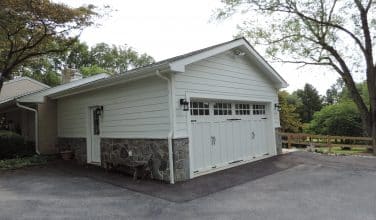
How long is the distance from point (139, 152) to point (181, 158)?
4.68 feet

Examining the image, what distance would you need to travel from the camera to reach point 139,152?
7914mm

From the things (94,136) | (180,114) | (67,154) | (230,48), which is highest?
(230,48)

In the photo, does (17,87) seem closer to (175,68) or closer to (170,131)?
(170,131)

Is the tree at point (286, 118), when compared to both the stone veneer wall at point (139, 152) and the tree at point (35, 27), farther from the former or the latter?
the stone veneer wall at point (139, 152)

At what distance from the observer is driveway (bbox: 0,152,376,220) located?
4.86 metres

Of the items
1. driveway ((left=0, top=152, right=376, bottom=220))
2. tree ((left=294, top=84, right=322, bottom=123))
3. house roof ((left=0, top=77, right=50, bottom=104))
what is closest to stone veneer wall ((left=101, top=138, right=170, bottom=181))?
driveway ((left=0, top=152, right=376, bottom=220))

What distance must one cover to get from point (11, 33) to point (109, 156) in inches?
280

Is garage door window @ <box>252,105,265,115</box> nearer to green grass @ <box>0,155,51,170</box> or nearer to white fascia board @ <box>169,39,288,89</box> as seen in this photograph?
white fascia board @ <box>169,39,288,89</box>

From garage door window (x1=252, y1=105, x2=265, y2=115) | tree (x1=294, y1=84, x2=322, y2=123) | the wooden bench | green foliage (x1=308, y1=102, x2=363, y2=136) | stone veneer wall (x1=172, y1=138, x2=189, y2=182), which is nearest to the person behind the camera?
stone veneer wall (x1=172, y1=138, x2=189, y2=182)

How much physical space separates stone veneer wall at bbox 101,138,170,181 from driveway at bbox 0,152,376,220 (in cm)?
46

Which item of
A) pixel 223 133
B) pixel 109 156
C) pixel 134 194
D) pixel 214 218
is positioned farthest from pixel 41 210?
pixel 223 133

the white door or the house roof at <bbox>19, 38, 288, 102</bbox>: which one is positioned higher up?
the house roof at <bbox>19, 38, 288, 102</bbox>

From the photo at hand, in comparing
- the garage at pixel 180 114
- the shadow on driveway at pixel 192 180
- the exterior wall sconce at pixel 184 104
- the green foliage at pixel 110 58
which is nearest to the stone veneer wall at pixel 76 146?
the garage at pixel 180 114

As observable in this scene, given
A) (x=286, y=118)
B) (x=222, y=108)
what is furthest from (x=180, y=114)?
(x=286, y=118)
